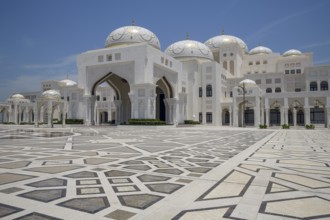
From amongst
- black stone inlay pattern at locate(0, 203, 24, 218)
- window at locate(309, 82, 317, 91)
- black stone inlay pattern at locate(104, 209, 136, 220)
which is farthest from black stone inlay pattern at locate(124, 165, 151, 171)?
window at locate(309, 82, 317, 91)

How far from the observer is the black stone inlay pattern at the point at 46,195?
328cm

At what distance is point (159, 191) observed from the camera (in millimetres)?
3627

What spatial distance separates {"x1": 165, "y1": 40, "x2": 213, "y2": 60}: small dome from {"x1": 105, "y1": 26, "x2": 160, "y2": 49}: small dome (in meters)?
6.88

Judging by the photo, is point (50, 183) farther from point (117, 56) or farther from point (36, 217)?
point (117, 56)

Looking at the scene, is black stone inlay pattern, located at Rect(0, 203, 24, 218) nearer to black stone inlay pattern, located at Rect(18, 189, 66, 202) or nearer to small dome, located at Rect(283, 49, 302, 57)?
black stone inlay pattern, located at Rect(18, 189, 66, 202)

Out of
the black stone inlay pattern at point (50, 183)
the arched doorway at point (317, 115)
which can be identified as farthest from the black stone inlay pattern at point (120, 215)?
the arched doorway at point (317, 115)

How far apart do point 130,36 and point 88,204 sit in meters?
→ 36.8

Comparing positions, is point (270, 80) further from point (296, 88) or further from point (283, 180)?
point (283, 180)

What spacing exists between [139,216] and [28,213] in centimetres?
121

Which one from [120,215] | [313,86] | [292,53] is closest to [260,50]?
[292,53]

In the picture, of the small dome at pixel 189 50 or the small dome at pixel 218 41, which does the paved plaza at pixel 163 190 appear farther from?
the small dome at pixel 218 41

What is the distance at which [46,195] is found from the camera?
11.2ft

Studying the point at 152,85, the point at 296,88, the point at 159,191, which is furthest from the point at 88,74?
the point at 296,88

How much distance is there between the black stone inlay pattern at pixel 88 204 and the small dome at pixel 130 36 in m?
36.0
